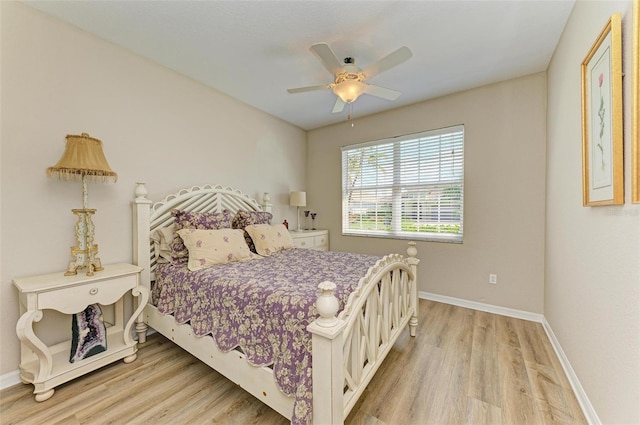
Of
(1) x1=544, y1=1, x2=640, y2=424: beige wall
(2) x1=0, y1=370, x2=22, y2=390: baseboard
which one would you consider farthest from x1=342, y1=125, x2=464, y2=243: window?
(2) x1=0, y1=370, x2=22, y2=390: baseboard

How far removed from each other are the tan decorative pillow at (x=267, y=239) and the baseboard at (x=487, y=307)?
2.03 m

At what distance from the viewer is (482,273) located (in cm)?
308

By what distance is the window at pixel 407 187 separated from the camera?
10.8 ft

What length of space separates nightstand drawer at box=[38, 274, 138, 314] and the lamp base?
0.44 feet

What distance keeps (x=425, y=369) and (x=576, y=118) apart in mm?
2116

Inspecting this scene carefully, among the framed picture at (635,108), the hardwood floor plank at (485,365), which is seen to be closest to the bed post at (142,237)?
the hardwood floor plank at (485,365)

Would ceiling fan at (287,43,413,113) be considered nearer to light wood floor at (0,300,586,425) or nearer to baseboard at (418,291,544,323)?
light wood floor at (0,300,586,425)

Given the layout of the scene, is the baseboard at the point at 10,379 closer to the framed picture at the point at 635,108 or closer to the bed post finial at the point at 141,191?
the bed post finial at the point at 141,191

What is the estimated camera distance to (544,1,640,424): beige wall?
1127 mm

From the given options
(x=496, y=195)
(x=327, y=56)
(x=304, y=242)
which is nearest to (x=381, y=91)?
(x=327, y=56)

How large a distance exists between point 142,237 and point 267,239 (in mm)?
1181

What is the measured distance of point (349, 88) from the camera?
7.02 ft

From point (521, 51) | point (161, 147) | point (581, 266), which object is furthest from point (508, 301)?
point (161, 147)

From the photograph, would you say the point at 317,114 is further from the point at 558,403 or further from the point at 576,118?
the point at 558,403
